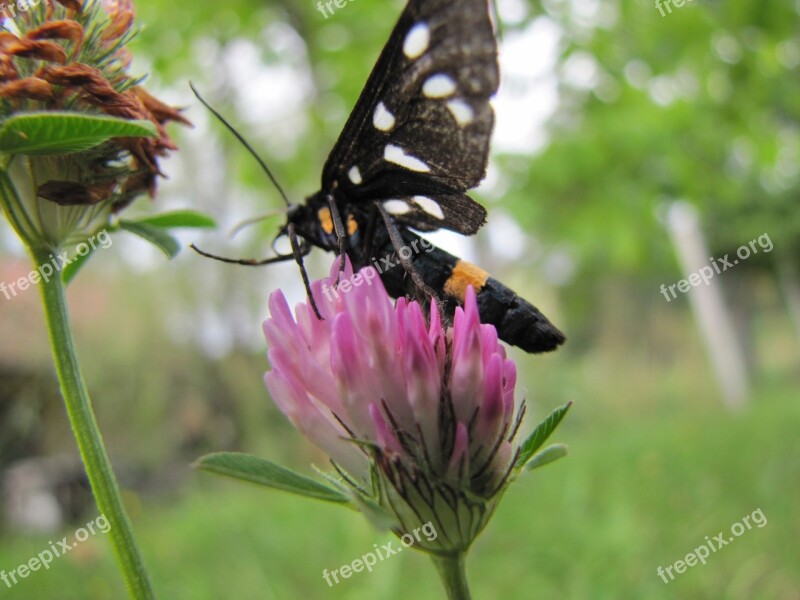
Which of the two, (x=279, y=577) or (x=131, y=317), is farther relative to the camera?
(x=131, y=317)

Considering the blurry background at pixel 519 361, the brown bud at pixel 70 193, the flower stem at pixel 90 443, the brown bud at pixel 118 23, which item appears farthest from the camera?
the blurry background at pixel 519 361

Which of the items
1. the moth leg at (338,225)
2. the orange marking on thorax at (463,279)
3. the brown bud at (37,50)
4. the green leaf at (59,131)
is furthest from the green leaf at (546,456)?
the brown bud at (37,50)

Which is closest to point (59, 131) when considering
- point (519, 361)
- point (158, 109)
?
point (158, 109)

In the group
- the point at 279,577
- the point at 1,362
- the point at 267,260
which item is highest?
the point at 1,362

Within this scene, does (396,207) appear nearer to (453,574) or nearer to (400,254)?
(400,254)

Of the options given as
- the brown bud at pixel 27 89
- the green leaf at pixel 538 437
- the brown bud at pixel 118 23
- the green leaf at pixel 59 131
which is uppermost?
the brown bud at pixel 118 23

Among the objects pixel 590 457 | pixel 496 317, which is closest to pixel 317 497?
pixel 496 317

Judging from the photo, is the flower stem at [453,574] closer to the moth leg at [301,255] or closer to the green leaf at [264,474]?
the green leaf at [264,474]

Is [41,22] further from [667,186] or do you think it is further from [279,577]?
[667,186]
